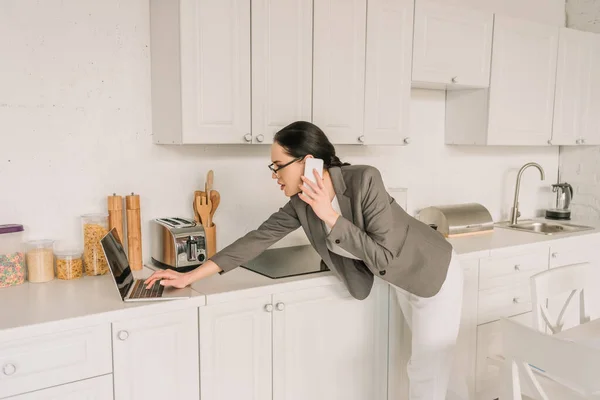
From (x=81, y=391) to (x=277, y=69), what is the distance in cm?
142

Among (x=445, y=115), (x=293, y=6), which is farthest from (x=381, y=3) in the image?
(x=445, y=115)

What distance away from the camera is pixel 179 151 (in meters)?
2.39

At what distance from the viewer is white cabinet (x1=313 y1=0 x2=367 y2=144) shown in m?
2.35

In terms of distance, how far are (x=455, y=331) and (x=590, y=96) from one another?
2293 millimetres

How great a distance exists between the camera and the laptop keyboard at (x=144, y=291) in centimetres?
179

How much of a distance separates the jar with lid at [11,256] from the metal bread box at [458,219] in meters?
2.08

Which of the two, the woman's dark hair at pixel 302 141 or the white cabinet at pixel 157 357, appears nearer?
the white cabinet at pixel 157 357

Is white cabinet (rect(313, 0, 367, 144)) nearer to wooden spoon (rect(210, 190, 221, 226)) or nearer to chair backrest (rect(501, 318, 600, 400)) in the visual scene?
wooden spoon (rect(210, 190, 221, 226))

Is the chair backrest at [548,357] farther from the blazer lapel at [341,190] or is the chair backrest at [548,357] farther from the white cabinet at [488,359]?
the white cabinet at [488,359]

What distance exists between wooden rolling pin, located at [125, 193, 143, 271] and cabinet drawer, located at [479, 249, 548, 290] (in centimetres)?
166

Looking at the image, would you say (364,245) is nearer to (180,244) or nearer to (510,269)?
(180,244)

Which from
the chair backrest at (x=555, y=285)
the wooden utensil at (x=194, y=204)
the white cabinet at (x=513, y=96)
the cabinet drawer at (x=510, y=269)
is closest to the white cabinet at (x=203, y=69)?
the wooden utensil at (x=194, y=204)

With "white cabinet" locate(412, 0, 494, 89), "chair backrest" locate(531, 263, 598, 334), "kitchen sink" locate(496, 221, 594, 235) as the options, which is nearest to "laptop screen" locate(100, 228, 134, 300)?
"chair backrest" locate(531, 263, 598, 334)

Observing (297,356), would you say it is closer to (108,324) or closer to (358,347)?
(358,347)
